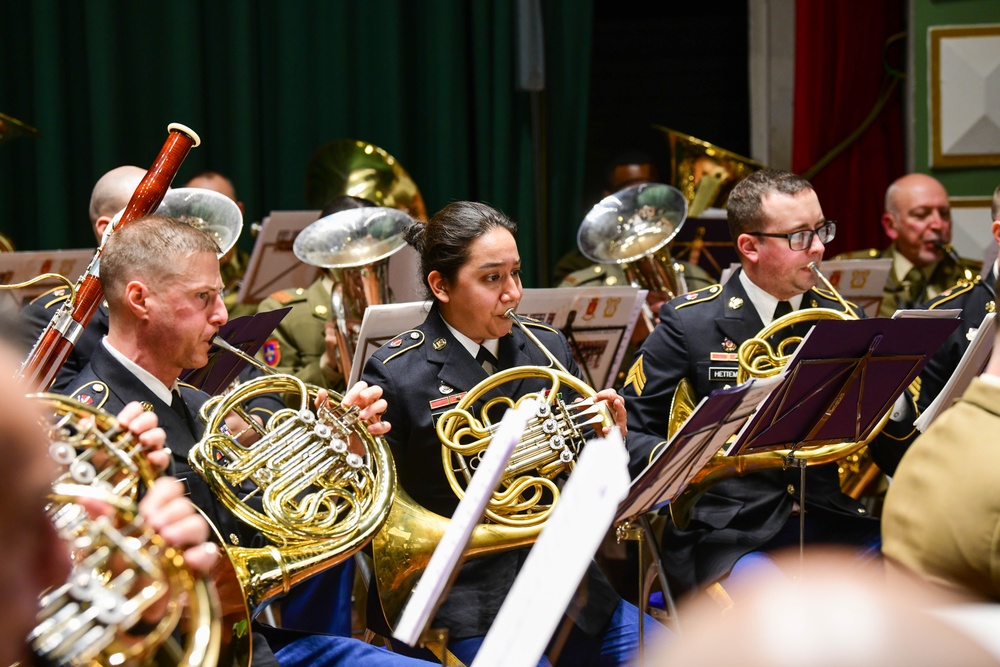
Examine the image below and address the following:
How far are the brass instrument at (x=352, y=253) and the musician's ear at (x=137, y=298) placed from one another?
1503 millimetres

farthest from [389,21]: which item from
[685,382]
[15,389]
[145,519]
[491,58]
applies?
[15,389]

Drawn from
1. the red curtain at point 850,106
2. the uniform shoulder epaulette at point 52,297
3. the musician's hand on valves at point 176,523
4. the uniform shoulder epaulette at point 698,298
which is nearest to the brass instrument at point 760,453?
the uniform shoulder epaulette at point 698,298

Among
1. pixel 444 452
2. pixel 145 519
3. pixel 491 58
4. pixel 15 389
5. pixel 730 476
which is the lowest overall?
pixel 730 476

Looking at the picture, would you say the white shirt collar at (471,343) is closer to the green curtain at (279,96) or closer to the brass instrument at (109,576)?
the brass instrument at (109,576)

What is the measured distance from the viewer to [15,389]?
862mm

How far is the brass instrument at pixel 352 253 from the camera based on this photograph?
3844 millimetres

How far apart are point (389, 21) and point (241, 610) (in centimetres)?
418

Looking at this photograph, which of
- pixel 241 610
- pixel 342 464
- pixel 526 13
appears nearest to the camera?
pixel 241 610

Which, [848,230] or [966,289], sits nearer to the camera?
[966,289]

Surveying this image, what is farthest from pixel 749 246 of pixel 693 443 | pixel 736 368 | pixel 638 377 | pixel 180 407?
pixel 180 407

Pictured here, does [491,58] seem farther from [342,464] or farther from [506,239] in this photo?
[342,464]

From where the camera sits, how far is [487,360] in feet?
9.55

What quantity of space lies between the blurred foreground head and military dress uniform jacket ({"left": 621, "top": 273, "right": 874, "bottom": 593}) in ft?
7.29

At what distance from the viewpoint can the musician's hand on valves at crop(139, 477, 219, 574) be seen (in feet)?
4.53
